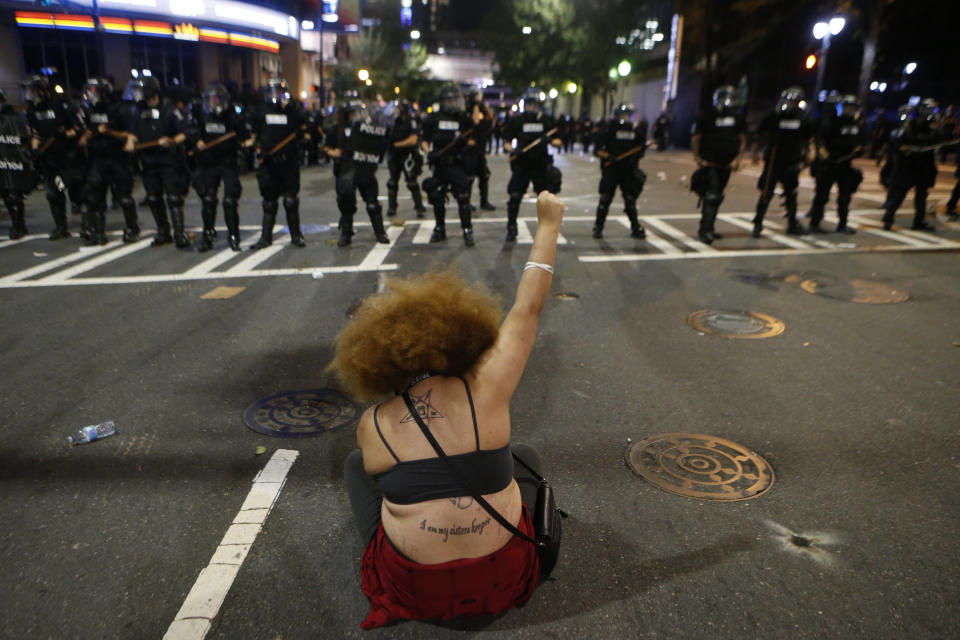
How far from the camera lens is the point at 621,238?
1027cm

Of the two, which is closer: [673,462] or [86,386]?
[673,462]

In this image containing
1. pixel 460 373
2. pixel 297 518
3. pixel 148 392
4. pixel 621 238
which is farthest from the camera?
pixel 621 238

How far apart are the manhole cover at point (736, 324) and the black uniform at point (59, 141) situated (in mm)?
9028

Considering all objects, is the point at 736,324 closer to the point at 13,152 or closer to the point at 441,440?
the point at 441,440

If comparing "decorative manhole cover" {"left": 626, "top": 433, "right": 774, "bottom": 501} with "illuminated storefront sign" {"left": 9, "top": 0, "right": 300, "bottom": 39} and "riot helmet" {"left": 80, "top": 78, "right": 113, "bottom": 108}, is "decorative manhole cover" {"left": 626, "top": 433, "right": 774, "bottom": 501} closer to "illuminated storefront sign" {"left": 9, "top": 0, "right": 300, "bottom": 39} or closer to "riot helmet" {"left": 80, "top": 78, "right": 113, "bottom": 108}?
"riot helmet" {"left": 80, "top": 78, "right": 113, "bottom": 108}

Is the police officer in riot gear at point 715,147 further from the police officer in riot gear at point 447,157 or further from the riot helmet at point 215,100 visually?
the riot helmet at point 215,100

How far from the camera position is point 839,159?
9.98 metres

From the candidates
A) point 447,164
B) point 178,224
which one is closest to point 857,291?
point 447,164

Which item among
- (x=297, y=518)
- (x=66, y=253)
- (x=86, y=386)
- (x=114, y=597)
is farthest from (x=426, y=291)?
(x=66, y=253)

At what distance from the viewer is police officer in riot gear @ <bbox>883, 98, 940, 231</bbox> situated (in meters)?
9.88

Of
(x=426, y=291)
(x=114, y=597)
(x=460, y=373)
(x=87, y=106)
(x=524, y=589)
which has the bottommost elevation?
(x=114, y=597)

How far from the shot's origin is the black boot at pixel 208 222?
30.3 feet

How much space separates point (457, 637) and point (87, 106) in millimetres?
10041

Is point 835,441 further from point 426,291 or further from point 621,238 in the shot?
point 621,238
